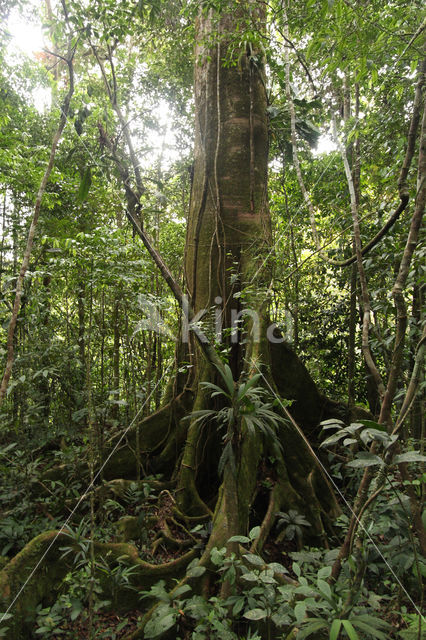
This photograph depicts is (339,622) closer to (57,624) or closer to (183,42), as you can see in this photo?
(57,624)

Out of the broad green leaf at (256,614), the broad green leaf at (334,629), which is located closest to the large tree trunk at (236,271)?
the broad green leaf at (256,614)

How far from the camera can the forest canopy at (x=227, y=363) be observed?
167 cm

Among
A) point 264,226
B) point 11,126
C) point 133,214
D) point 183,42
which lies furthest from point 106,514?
point 183,42

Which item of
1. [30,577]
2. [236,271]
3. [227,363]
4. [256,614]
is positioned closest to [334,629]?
[256,614]

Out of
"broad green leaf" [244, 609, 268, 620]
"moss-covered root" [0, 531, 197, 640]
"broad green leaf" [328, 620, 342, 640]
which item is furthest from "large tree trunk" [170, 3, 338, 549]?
"broad green leaf" [328, 620, 342, 640]

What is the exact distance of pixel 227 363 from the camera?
291cm

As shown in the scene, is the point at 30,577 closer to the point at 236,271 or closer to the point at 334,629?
the point at 334,629

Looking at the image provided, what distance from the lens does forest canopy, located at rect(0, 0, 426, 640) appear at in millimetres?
1668

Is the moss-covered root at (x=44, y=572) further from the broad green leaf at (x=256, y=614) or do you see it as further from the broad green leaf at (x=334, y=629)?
the broad green leaf at (x=334, y=629)

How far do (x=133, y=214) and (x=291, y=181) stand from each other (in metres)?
3.20

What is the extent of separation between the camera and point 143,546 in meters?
2.42

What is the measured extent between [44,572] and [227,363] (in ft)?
5.68

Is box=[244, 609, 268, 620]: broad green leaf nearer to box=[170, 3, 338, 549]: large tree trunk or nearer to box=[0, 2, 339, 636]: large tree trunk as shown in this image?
box=[0, 2, 339, 636]: large tree trunk

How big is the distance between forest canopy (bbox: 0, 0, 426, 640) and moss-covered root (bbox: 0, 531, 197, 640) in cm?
1
